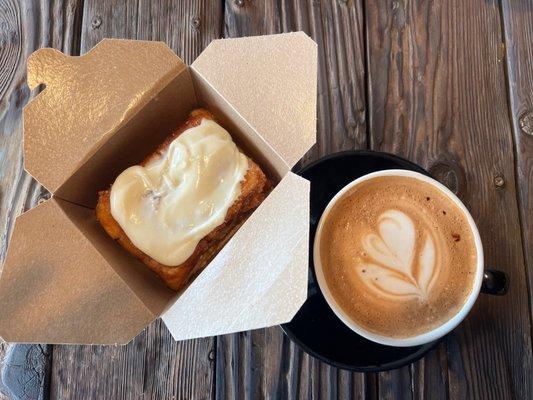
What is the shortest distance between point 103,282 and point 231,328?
193 millimetres

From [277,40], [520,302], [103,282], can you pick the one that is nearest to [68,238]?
[103,282]

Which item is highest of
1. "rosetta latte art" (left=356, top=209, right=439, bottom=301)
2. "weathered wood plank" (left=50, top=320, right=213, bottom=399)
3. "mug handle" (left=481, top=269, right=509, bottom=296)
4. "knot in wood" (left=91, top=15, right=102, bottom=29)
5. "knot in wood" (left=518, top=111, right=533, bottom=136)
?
"knot in wood" (left=91, top=15, right=102, bottom=29)

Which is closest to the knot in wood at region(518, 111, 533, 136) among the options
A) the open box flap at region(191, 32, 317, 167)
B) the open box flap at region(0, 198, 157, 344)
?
the open box flap at region(191, 32, 317, 167)

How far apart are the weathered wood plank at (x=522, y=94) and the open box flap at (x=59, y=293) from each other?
76cm

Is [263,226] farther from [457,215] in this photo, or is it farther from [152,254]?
[457,215]

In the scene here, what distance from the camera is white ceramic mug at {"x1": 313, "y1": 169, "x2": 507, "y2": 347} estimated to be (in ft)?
2.47

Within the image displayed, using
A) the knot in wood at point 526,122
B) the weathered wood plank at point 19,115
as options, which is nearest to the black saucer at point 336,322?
the knot in wood at point 526,122

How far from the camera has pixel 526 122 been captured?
1.00m

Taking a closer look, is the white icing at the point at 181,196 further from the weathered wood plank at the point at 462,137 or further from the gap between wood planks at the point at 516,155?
the gap between wood planks at the point at 516,155

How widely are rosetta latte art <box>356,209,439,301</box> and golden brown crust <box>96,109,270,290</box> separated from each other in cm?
21

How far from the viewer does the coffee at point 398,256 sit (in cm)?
79

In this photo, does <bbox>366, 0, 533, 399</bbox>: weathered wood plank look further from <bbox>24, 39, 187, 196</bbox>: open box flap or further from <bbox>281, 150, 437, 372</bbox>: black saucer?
<bbox>24, 39, 187, 196</bbox>: open box flap

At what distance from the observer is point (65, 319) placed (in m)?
0.64

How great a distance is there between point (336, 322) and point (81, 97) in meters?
0.57
